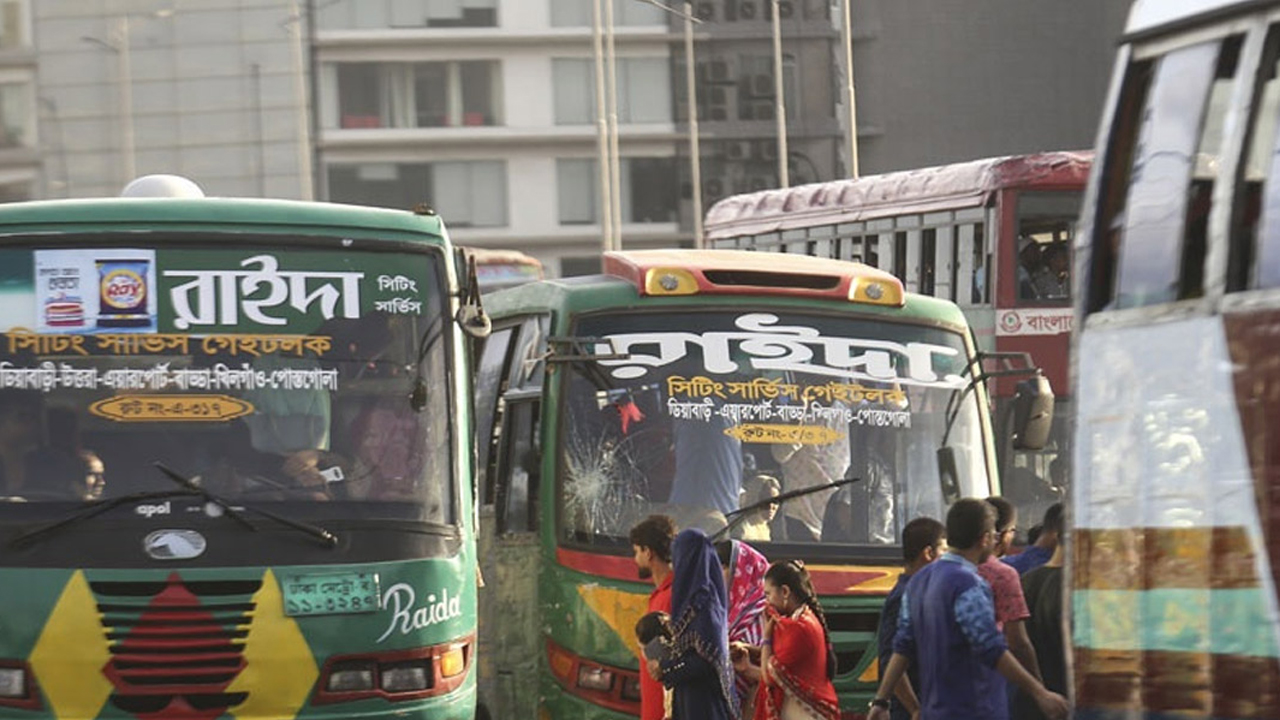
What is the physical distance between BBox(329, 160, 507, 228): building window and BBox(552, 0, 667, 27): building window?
166 inches

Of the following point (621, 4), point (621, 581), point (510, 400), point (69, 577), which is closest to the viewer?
point (69, 577)

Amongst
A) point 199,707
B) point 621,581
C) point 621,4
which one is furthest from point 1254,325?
point 621,4

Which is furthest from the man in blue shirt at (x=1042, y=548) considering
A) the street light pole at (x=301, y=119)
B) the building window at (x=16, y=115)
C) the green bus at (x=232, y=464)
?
the building window at (x=16, y=115)

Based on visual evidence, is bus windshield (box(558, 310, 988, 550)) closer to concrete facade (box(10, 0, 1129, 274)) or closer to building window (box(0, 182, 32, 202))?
concrete facade (box(10, 0, 1129, 274))

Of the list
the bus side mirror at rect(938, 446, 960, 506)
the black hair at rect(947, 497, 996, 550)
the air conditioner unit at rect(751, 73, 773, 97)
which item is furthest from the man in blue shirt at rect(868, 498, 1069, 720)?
the air conditioner unit at rect(751, 73, 773, 97)

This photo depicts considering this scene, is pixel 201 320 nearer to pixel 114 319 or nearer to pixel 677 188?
pixel 114 319

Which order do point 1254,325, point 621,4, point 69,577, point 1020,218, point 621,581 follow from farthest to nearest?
point 621,4
point 1020,218
point 621,581
point 69,577
point 1254,325

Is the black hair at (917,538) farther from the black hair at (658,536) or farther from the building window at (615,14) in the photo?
the building window at (615,14)

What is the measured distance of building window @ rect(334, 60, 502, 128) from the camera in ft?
243

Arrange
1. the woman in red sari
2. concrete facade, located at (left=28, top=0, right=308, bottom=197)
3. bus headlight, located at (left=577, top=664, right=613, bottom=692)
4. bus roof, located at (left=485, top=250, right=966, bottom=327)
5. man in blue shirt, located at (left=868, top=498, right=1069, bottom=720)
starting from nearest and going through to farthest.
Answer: man in blue shirt, located at (left=868, top=498, right=1069, bottom=720) → the woman in red sari → bus headlight, located at (left=577, top=664, right=613, bottom=692) → bus roof, located at (left=485, top=250, right=966, bottom=327) → concrete facade, located at (left=28, top=0, right=308, bottom=197)

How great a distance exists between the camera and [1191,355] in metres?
6.85

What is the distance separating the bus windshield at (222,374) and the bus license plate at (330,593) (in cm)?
32

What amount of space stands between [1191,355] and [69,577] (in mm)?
5247

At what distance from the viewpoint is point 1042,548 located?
11.5m
